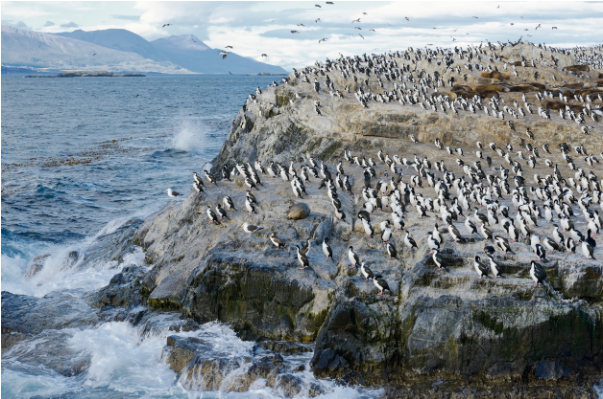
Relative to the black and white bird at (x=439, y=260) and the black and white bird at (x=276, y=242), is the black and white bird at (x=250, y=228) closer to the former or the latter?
the black and white bird at (x=276, y=242)

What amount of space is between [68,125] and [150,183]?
134ft

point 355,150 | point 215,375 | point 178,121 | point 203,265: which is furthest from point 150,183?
point 178,121

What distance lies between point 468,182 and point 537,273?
9.81 m

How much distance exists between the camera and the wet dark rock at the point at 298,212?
1967 centimetres

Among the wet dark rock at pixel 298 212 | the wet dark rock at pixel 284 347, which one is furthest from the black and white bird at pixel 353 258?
the wet dark rock at pixel 298 212

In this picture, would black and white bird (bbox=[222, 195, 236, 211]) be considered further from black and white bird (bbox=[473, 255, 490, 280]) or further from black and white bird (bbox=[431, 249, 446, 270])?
black and white bird (bbox=[473, 255, 490, 280])

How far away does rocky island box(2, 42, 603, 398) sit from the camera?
14617mm

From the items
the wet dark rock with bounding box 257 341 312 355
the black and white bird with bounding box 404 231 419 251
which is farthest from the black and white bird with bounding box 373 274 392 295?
the wet dark rock with bounding box 257 341 312 355

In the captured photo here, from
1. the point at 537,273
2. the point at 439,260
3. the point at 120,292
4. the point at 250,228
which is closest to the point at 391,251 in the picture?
the point at 439,260

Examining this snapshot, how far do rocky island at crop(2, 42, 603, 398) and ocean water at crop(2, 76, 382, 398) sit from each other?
580 millimetres

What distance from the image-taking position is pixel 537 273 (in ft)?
48.3

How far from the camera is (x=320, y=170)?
25031mm

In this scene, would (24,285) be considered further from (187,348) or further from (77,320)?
(187,348)

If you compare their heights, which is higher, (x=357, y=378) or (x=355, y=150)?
(x=355, y=150)
